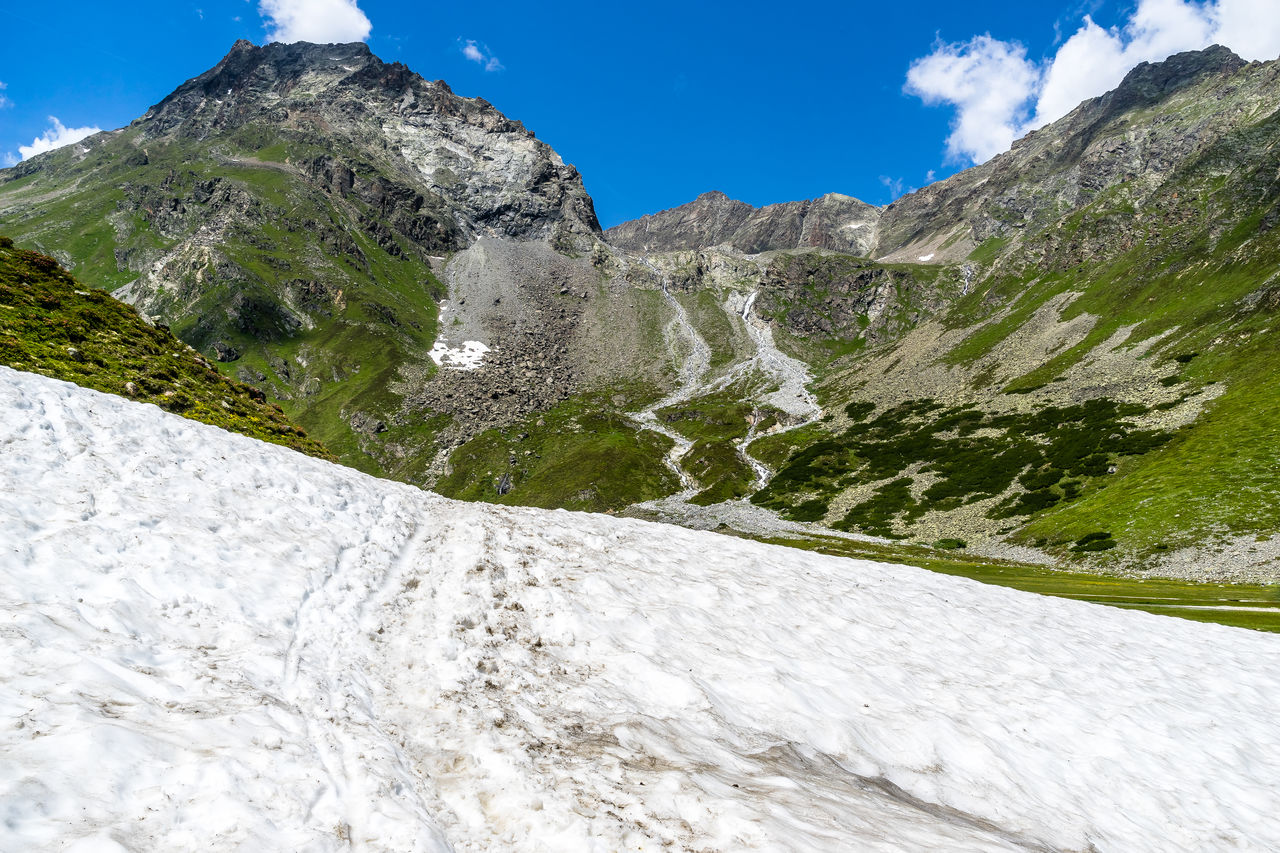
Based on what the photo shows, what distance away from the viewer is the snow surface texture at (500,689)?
7.50 metres

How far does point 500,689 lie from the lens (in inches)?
488

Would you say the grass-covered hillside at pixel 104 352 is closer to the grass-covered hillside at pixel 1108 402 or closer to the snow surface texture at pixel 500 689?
the snow surface texture at pixel 500 689

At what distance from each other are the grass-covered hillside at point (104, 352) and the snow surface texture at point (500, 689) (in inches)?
239

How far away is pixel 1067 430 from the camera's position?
93375 mm

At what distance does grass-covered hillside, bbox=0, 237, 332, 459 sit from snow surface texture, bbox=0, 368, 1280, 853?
19.9 ft

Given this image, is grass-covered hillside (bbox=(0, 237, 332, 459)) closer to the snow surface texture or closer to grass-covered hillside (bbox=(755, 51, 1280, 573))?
the snow surface texture

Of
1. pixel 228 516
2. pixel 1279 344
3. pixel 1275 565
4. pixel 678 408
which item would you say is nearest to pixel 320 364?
pixel 678 408

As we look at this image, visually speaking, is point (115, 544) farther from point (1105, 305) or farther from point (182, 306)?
point (182, 306)

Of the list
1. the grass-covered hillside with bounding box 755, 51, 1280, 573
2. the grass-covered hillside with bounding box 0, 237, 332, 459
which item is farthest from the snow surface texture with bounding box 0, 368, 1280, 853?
the grass-covered hillside with bounding box 755, 51, 1280, 573

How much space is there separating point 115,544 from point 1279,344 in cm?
12738

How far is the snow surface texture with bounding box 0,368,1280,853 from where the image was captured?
7.50 metres

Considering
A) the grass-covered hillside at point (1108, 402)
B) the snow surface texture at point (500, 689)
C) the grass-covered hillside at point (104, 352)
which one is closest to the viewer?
the snow surface texture at point (500, 689)

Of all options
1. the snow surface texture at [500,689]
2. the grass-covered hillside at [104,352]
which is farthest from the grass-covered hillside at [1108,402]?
the grass-covered hillside at [104,352]

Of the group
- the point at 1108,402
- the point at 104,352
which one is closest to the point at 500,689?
the point at 104,352
